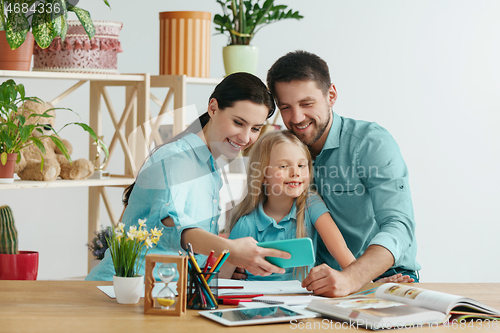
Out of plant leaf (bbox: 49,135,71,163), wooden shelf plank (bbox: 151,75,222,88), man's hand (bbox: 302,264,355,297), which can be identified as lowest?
man's hand (bbox: 302,264,355,297)

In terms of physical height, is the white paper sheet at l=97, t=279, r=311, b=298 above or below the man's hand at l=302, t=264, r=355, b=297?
below

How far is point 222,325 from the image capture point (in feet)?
3.64

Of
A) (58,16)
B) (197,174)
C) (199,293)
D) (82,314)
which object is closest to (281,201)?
(197,174)

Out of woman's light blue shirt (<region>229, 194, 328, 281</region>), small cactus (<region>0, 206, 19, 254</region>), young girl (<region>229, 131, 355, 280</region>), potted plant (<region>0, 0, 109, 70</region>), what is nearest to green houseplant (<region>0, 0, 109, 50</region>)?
potted plant (<region>0, 0, 109, 70</region>)

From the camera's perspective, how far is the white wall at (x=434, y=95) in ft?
12.4

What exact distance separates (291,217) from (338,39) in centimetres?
215

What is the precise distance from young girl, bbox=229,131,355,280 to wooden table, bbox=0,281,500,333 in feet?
2.02

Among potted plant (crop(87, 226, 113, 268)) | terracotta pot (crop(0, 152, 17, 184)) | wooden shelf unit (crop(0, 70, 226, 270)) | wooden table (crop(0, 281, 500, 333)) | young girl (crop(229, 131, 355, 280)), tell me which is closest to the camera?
wooden table (crop(0, 281, 500, 333))

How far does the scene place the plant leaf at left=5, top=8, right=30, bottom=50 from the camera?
203cm

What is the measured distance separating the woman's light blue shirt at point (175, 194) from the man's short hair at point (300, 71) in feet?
1.47

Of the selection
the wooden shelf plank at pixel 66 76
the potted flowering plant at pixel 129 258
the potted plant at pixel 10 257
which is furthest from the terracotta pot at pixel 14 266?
the potted flowering plant at pixel 129 258

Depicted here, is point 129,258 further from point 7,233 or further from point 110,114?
point 110,114

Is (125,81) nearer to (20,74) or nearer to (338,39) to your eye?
(20,74)

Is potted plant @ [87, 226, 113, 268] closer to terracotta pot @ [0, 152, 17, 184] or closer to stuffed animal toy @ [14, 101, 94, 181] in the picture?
stuffed animal toy @ [14, 101, 94, 181]
